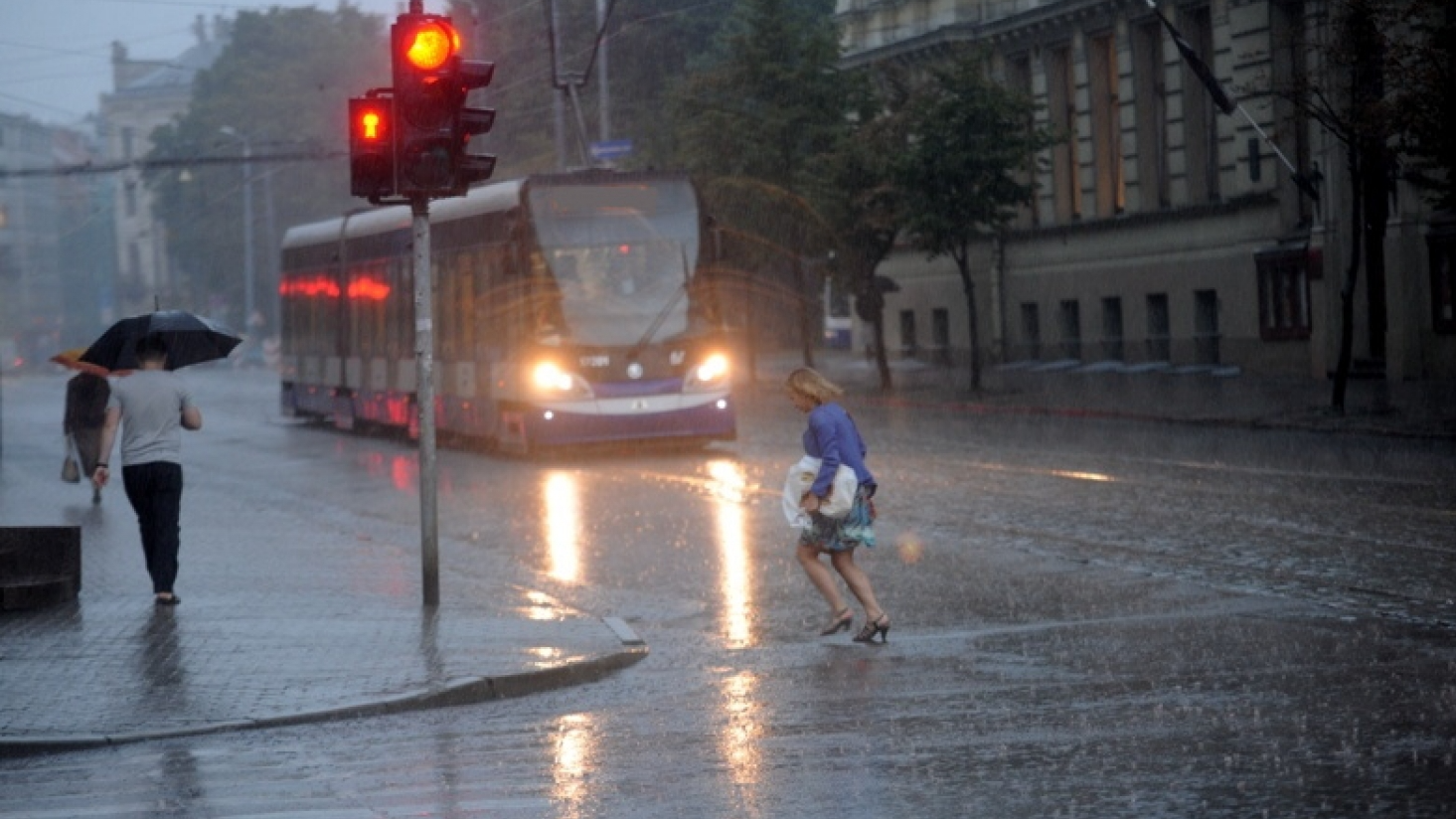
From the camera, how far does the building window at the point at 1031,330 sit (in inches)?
1989

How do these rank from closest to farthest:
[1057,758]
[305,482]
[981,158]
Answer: [1057,758] < [305,482] < [981,158]

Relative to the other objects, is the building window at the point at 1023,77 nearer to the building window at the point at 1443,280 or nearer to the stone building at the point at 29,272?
the building window at the point at 1443,280

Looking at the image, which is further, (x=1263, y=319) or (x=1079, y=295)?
(x=1079, y=295)

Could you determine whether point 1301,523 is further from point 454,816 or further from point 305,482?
point 305,482

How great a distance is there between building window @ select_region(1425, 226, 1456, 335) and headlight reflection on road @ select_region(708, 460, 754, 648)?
48.0 feet

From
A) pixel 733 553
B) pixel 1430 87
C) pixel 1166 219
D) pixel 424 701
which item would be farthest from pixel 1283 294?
pixel 424 701

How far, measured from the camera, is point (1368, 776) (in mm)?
7605

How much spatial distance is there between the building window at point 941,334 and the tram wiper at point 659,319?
27.0 meters

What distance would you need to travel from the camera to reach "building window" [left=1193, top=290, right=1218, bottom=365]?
43.2 metres

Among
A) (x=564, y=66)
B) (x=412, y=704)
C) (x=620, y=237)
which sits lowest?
(x=412, y=704)

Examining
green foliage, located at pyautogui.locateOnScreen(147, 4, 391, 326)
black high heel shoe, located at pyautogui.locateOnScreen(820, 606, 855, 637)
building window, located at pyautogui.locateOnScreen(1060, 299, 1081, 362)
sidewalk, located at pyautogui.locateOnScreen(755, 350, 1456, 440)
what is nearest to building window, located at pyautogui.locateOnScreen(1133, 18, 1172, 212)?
sidewalk, located at pyautogui.locateOnScreen(755, 350, 1456, 440)

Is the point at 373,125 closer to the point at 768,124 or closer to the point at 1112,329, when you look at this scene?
the point at 768,124

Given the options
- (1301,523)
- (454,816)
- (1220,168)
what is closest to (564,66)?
(1220,168)

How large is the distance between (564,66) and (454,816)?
57.5 metres
